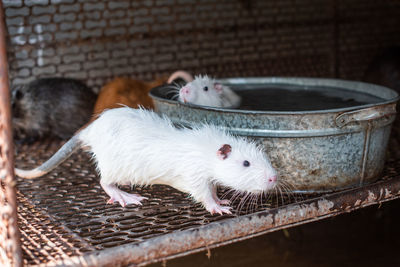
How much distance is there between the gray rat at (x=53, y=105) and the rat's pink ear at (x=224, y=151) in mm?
2798

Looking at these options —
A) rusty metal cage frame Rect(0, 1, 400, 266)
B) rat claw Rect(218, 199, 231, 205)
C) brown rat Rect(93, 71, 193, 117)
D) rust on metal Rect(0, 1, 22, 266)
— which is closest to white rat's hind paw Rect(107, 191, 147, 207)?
rusty metal cage frame Rect(0, 1, 400, 266)

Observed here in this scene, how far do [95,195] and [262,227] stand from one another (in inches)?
45.0

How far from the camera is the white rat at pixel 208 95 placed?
10.4 ft

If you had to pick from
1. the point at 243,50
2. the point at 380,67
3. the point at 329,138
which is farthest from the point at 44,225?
the point at 380,67

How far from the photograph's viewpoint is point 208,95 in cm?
321

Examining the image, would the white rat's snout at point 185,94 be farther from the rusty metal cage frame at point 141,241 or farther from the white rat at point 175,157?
the rusty metal cage frame at point 141,241

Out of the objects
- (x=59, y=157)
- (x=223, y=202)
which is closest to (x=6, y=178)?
(x=59, y=157)

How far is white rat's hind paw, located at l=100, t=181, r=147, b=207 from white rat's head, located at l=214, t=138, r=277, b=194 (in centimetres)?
60

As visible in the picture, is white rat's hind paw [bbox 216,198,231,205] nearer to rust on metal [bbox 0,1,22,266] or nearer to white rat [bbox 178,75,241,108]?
white rat [bbox 178,75,241,108]

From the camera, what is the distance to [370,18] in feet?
→ 20.9

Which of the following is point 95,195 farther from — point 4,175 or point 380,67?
point 380,67

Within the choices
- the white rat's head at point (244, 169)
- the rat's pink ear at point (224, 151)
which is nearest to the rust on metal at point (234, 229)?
the white rat's head at point (244, 169)

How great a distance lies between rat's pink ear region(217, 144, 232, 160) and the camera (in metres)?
2.33

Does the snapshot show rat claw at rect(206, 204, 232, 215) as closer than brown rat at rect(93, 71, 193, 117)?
Yes
